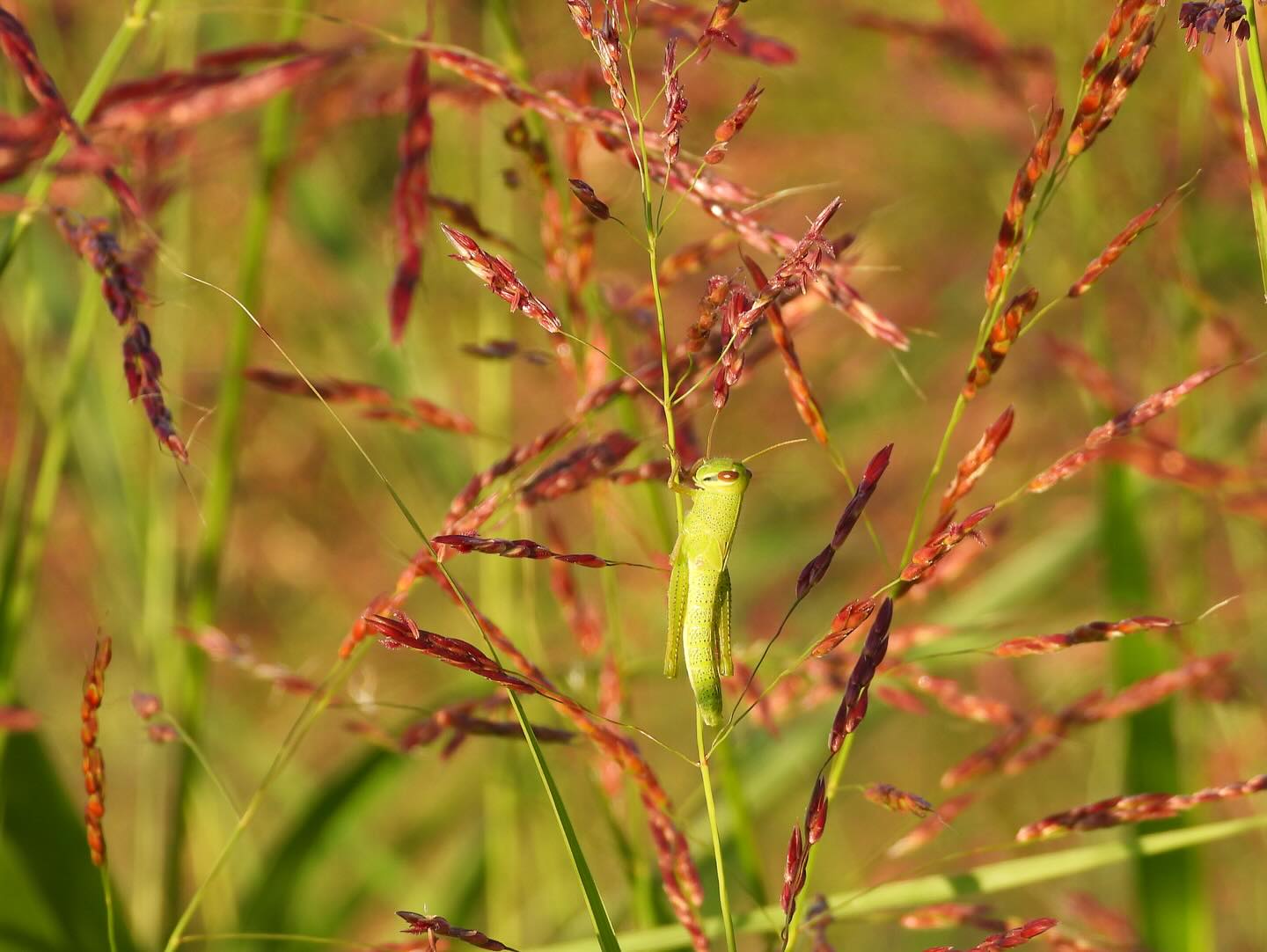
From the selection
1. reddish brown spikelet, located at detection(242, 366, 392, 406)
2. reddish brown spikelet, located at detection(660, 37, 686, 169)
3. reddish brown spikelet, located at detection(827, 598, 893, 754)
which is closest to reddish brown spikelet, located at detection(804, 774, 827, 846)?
reddish brown spikelet, located at detection(827, 598, 893, 754)

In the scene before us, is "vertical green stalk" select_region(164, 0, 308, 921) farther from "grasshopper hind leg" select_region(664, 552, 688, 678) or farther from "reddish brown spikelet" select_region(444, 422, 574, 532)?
"grasshopper hind leg" select_region(664, 552, 688, 678)

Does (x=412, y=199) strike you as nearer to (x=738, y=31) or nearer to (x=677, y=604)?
(x=738, y=31)

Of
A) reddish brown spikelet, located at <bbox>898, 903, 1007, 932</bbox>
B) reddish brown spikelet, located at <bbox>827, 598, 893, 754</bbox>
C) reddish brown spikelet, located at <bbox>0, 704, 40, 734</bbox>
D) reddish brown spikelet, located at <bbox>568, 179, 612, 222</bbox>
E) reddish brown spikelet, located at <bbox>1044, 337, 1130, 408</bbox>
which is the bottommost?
reddish brown spikelet, located at <bbox>898, 903, 1007, 932</bbox>

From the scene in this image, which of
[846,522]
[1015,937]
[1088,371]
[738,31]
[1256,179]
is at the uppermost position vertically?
[738,31]

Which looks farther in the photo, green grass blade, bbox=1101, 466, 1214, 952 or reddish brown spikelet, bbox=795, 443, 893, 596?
green grass blade, bbox=1101, 466, 1214, 952

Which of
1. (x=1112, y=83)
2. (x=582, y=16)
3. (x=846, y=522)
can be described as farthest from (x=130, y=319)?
(x=1112, y=83)
